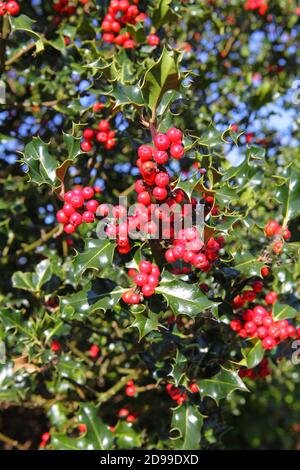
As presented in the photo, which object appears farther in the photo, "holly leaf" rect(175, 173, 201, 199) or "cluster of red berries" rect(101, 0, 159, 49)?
"cluster of red berries" rect(101, 0, 159, 49)

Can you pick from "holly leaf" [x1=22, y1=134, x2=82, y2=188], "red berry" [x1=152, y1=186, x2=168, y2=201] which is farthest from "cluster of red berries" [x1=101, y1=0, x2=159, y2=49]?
"red berry" [x1=152, y1=186, x2=168, y2=201]

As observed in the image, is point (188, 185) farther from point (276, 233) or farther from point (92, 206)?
point (276, 233)

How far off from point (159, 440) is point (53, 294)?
819 mm

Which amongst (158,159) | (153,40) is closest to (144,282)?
(158,159)

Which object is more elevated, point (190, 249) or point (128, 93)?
point (128, 93)

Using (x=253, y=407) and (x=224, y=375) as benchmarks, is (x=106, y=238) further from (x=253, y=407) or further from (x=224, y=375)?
(x=253, y=407)

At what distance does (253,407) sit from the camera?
409 centimetres

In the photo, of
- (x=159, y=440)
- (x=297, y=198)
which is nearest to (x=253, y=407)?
(x=159, y=440)

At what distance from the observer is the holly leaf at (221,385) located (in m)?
1.80

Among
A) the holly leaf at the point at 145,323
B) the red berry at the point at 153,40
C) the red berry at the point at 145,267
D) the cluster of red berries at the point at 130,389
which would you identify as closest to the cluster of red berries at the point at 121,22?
the red berry at the point at 153,40

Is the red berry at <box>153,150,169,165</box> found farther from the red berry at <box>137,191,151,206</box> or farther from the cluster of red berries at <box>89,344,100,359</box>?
→ the cluster of red berries at <box>89,344,100,359</box>

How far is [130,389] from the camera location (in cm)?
226

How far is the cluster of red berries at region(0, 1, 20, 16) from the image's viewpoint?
1907mm

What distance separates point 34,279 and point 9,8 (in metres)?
1.02
